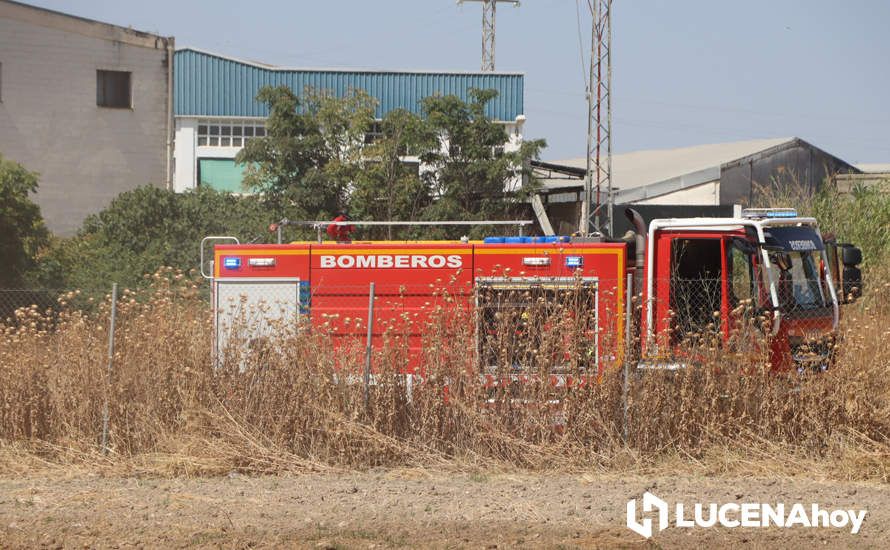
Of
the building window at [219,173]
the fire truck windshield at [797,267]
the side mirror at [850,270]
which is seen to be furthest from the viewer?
the building window at [219,173]

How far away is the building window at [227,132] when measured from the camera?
39719 millimetres

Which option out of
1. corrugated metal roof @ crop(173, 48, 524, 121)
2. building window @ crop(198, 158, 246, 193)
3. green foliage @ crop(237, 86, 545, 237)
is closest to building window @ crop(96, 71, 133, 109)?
corrugated metal roof @ crop(173, 48, 524, 121)

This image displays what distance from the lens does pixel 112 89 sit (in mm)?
37875

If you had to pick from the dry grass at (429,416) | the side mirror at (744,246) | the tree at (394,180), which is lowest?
the dry grass at (429,416)

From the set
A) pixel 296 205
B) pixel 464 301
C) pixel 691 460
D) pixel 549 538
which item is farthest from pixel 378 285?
pixel 296 205

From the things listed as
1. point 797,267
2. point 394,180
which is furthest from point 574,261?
point 394,180

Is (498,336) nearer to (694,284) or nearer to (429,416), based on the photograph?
(429,416)

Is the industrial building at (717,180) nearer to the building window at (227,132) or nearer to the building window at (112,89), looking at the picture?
the building window at (227,132)

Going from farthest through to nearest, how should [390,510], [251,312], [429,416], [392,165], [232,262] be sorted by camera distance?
[392,165] < [232,262] < [251,312] < [429,416] < [390,510]

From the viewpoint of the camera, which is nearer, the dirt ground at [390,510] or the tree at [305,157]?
the dirt ground at [390,510]

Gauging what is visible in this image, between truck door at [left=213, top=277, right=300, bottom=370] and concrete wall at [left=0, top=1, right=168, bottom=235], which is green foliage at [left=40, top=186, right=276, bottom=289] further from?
truck door at [left=213, top=277, right=300, bottom=370]

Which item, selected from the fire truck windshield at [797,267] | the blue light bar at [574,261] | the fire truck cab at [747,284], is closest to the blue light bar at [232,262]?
the blue light bar at [574,261]

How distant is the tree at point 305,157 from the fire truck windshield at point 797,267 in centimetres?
1721

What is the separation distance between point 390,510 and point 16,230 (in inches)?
736
